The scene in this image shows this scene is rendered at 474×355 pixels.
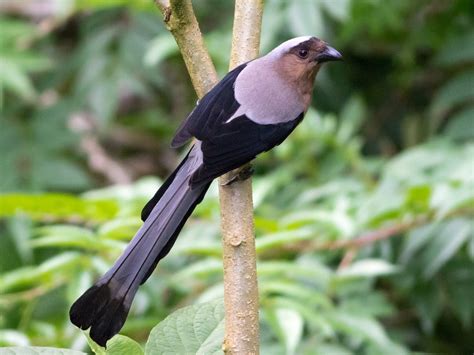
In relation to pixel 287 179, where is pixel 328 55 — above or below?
below

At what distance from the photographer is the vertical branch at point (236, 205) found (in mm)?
977

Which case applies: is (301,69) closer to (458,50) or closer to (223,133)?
(223,133)

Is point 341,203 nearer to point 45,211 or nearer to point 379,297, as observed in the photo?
point 379,297

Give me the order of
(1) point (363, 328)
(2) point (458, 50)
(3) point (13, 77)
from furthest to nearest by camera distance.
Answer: (2) point (458, 50)
(3) point (13, 77)
(1) point (363, 328)

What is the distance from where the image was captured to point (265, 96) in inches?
53.0

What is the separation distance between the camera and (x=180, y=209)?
1.15m

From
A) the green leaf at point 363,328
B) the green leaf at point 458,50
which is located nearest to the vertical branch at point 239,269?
the green leaf at point 363,328

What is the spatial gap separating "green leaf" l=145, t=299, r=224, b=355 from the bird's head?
0.53 metres

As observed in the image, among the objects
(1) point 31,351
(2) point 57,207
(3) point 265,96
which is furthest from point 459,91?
(1) point 31,351

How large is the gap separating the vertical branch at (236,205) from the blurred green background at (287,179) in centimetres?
81

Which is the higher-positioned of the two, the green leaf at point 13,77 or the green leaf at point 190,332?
the green leaf at point 13,77

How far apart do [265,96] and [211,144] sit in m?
0.16

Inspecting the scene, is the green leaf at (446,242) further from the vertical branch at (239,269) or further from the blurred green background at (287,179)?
the vertical branch at (239,269)

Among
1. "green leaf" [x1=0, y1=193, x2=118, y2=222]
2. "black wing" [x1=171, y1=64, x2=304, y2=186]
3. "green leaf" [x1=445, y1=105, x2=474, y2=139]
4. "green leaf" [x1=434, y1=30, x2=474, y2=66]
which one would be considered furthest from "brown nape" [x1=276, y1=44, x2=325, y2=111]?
"green leaf" [x1=434, y1=30, x2=474, y2=66]
